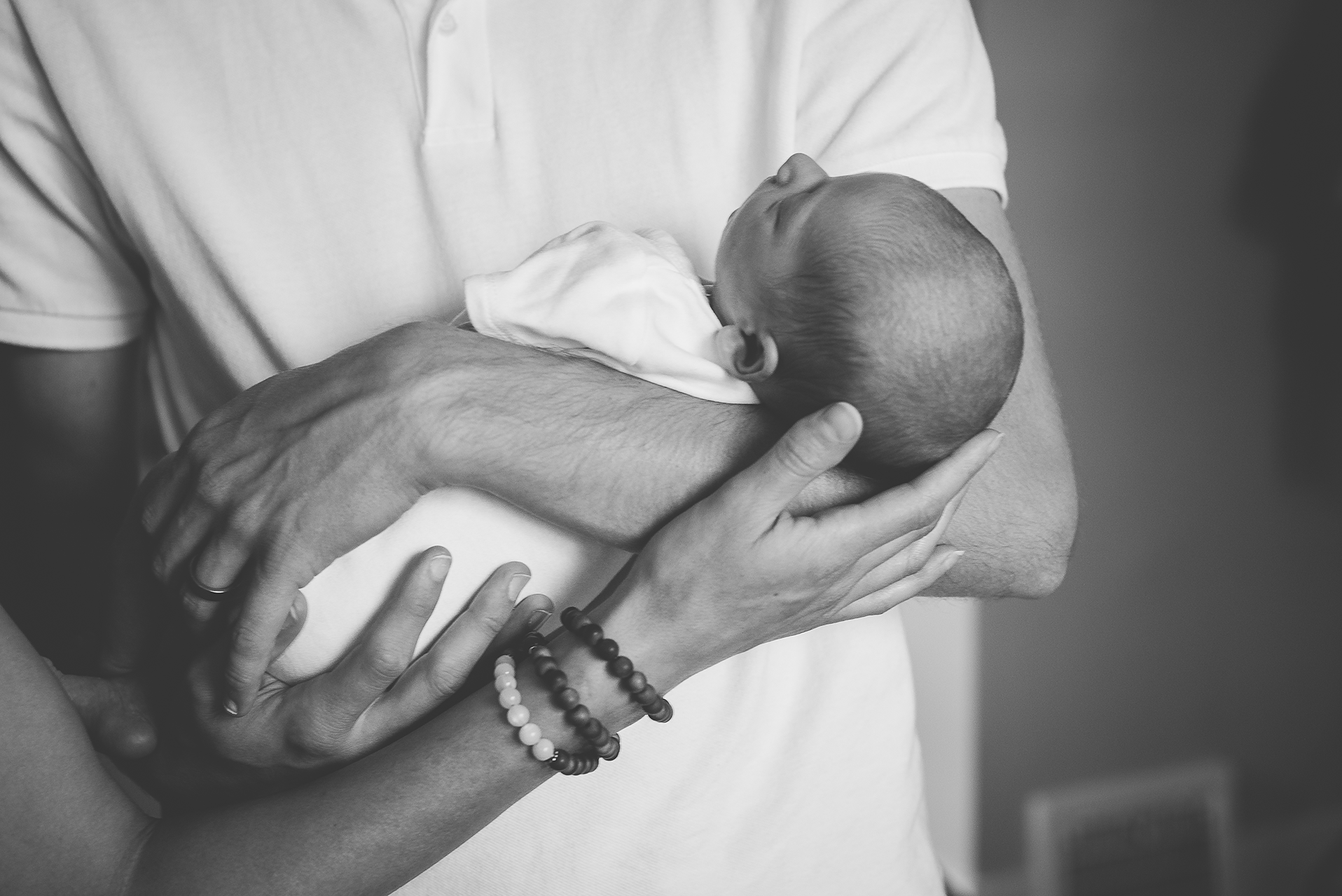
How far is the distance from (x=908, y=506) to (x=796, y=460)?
120 mm

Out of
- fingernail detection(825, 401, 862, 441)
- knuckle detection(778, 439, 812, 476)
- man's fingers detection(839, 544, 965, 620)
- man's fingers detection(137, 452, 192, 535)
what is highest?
fingernail detection(825, 401, 862, 441)

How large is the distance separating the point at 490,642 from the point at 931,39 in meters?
0.80

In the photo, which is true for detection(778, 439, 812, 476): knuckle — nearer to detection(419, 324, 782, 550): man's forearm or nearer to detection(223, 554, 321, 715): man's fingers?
detection(419, 324, 782, 550): man's forearm

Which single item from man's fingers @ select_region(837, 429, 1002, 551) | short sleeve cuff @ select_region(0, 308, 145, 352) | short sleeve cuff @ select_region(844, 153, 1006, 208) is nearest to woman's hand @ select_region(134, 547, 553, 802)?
man's fingers @ select_region(837, 429, 1002, 551)

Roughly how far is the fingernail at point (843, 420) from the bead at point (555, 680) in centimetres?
32

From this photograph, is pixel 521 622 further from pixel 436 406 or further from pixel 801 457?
pixel 801 457

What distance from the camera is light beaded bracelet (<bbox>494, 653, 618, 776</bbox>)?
33.6 inches

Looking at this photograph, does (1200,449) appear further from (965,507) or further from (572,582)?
(572,582)

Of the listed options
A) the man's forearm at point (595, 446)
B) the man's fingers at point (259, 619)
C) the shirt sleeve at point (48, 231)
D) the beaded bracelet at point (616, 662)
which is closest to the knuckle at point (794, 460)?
Answer: the man's forearm at point (595, 446)

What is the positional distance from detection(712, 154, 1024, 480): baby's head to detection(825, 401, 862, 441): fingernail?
99mm

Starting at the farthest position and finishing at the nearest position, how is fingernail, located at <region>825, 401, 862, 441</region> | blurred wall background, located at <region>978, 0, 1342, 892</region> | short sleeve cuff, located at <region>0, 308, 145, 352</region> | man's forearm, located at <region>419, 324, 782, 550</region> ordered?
blurred wall background, located at <region>978, 0, 1342, 892</region>
short sleeve cuff, located at <region>0, 308, 145, 352</region>
man's forearm, located at <region>419, 324, 782, 550</region>
fingernail, located at <region>825, 401, 862, 441</region>

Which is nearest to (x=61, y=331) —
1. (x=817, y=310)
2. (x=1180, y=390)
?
(x=817, y=310)

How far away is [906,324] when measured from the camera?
88cm

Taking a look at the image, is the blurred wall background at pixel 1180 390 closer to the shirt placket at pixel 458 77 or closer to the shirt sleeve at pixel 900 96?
the shirt sleeve at pixel 900 96
